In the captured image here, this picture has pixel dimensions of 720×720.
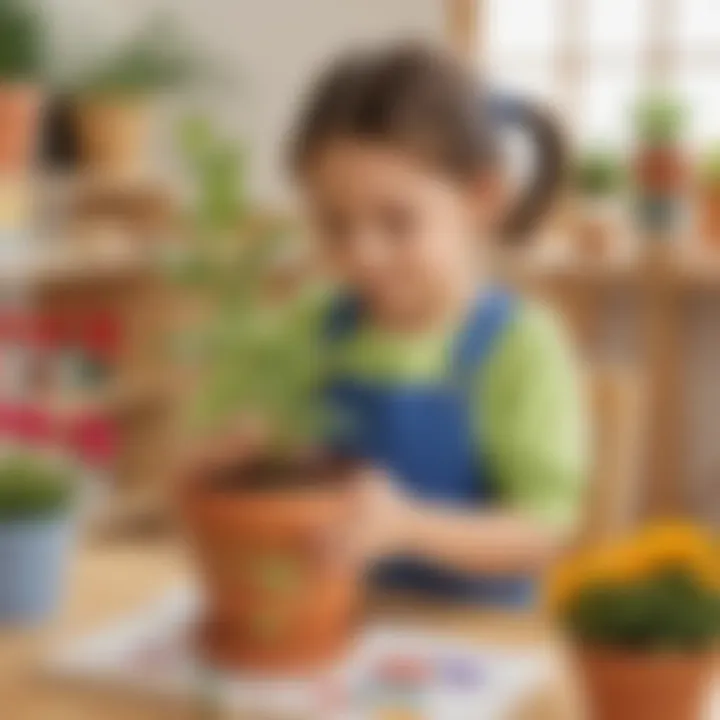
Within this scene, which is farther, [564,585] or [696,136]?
[696,136]

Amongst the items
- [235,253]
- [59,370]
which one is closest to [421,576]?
[235,253]

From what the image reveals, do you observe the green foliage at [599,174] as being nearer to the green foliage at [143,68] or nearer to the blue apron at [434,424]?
the green foliage at [143,68]

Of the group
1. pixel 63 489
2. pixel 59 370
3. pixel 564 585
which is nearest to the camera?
pixel 564 585

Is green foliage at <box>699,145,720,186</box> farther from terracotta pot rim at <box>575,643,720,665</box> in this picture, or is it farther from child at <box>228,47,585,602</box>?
terracotta pot rim at <box>575,643,720,665</box>

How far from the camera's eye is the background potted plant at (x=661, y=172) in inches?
122

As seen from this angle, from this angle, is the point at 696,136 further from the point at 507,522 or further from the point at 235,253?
the point at 235,253

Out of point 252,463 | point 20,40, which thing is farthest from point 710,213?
point 252,463

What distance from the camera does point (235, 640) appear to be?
0.96 meters

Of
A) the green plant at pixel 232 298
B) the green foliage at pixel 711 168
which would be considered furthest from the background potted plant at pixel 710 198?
the green plant at pixel 232 298

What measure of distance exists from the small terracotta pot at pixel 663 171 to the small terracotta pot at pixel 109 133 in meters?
0.97

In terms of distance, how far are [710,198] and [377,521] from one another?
2.21 m

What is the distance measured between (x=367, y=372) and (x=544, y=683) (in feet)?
1.46

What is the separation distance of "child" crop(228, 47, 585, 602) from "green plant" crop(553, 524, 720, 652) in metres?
0.26

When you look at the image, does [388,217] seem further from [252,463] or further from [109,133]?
[109,133]
